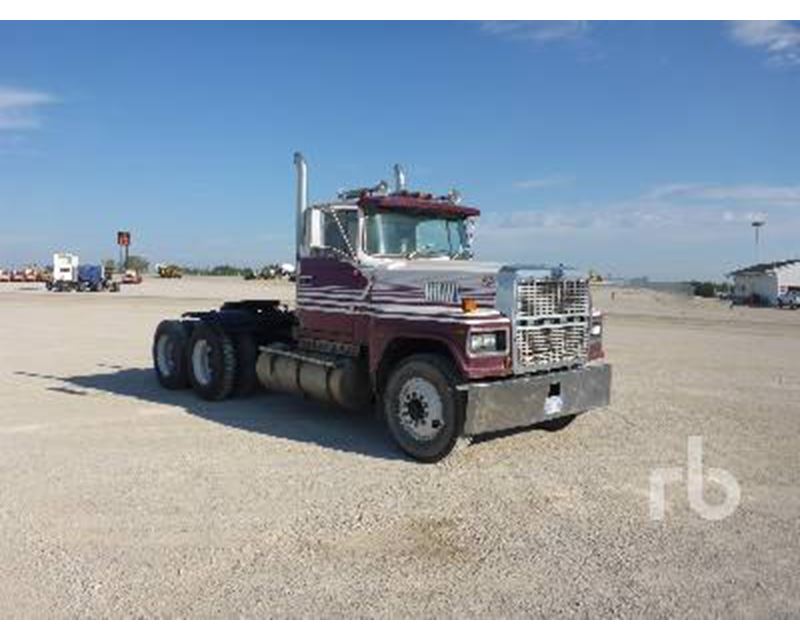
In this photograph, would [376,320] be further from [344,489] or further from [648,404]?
[648,404]

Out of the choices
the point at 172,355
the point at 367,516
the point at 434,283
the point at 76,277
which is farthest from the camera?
the point at 76,277

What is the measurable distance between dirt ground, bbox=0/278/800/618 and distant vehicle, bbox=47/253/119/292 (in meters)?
52.0

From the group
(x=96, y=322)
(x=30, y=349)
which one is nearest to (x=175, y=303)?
(x=96, y=322)

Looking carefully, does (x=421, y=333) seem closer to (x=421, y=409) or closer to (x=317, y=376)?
(x=421, y=409)

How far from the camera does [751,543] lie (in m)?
6.50

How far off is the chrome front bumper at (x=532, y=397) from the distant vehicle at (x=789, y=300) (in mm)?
65753

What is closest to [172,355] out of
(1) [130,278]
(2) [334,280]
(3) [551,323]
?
(2) [334,280]

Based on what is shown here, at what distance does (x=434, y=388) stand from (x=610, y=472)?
1881 millimetres

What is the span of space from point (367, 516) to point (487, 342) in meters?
2.45

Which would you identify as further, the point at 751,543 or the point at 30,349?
the point at 30,349

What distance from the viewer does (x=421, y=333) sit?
30.2ft

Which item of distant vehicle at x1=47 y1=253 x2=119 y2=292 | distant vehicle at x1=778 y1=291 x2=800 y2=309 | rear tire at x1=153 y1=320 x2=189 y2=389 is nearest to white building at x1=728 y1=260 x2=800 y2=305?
distant vehicle at x1=778 y1=291 x2=800 y2=309

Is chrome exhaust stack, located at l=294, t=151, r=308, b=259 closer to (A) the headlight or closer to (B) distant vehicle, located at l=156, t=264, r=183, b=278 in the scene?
(A) the headlight

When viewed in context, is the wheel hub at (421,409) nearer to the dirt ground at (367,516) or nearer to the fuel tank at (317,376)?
the dirt ground at (367,516)
